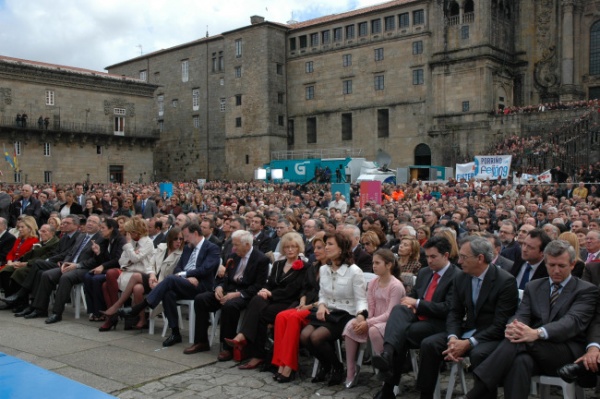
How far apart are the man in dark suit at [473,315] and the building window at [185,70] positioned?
53.7 m

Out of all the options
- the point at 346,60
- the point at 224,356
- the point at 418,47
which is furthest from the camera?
the point at 346,60

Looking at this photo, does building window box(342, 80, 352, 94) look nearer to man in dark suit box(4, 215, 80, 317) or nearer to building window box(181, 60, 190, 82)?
building window box(181, 60, 190, 82)

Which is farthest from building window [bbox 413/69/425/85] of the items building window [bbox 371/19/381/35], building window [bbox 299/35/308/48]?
building window [bbox 299/35/308/48]

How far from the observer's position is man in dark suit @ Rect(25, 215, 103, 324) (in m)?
9.01

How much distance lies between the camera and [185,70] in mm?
56250

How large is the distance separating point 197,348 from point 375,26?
40.3 metres

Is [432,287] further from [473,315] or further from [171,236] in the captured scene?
[171,236]

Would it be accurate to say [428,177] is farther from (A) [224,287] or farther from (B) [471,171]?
(A) [224,287]

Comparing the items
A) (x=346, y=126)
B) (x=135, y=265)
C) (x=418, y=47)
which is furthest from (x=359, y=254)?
(x=346, y=126)

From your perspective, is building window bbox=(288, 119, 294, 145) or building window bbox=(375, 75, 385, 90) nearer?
building window bbox=(375, 75, 385, 90)

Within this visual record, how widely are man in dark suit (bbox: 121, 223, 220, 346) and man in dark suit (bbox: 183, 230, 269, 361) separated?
39cm

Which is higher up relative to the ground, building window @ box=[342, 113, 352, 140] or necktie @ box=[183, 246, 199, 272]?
building window @ box=[342, 113, 352, 140]

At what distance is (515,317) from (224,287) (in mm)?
3976

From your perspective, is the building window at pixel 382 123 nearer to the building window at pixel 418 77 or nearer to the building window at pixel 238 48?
the building window at pixel 418 77
